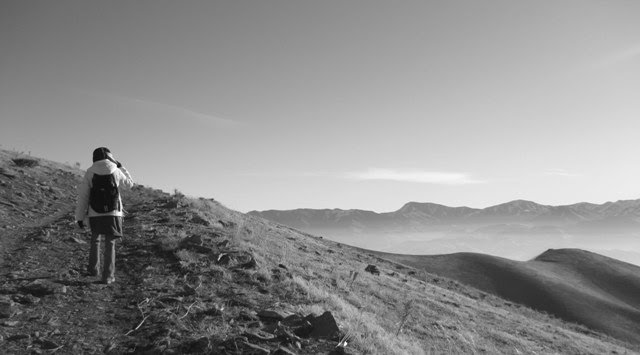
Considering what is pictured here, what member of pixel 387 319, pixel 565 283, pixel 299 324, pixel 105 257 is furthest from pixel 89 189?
pixel 565 283

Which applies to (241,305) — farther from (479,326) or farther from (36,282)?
(479,326)

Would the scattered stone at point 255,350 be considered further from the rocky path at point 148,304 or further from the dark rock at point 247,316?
the dark rock at point 247,316

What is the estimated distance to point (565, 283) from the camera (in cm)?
7194

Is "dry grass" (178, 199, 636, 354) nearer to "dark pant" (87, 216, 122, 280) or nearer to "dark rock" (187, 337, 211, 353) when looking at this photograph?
"dark rock" (187, 337, 211, 353)

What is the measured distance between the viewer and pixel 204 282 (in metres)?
9.59

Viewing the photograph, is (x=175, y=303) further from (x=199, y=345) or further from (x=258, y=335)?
(x=258, y=335)

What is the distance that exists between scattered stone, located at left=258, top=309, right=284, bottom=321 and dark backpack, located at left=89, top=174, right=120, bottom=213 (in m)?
4.20

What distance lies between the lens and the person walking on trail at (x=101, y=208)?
8867 mm

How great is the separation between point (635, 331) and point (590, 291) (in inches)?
586

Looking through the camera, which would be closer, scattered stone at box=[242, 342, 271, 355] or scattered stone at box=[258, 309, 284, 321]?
scattered stone at box=[242, 342, 271, 355]

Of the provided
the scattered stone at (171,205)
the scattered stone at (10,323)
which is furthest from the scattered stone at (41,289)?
the scattered stone at (171,205)

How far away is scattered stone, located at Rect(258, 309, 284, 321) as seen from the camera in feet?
26.0

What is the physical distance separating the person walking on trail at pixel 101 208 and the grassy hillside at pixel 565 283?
6408 cm

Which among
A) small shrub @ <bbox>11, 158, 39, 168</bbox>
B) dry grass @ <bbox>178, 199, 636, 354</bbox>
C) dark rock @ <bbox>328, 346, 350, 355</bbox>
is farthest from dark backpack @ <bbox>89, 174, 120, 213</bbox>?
small shrub @ <bbox>11, 158, 39, 168</bbox>
